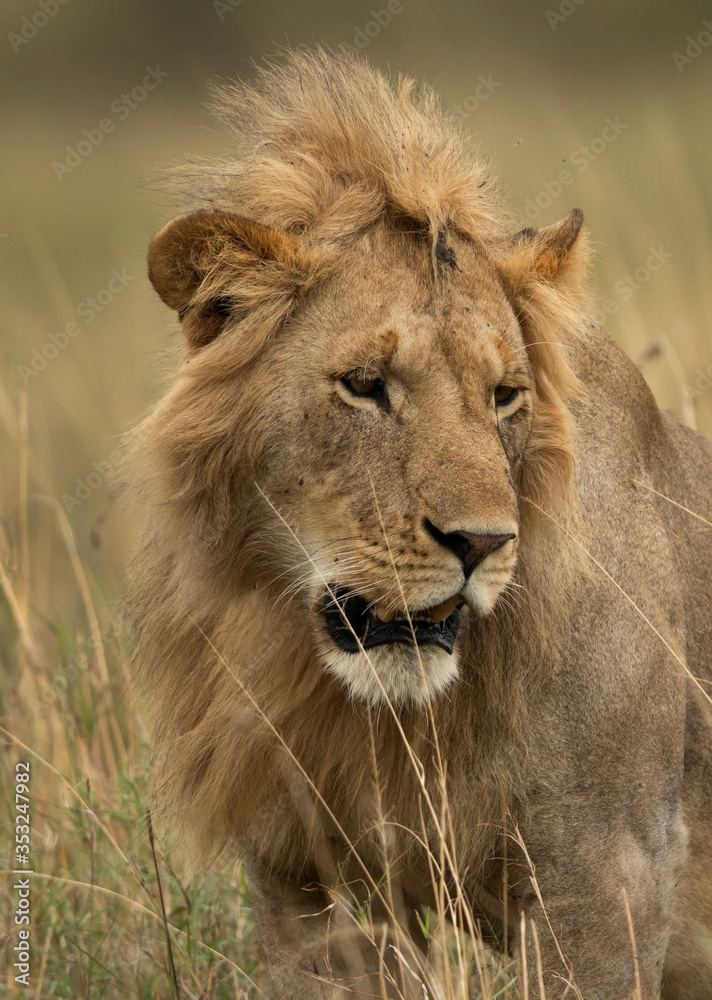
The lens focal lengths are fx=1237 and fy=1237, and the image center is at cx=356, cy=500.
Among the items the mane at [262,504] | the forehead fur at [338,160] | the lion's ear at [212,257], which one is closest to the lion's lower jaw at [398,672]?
the mane at [262,504]

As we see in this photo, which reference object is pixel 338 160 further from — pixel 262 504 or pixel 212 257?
pixel 262 504

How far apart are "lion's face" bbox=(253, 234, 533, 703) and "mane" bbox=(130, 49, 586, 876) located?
113 millimetres

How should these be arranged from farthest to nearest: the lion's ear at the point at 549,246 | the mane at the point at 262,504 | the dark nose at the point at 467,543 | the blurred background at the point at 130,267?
the blurred background at the point at 130,267 < the lion's ear at the point at 549,246 < the mane at the point at 262,504 < the dark nose at the point at 467,543

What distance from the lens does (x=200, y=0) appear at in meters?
18.3

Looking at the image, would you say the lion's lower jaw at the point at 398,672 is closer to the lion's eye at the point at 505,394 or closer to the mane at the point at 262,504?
the mane at the point at 262,504

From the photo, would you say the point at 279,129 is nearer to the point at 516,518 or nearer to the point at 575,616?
the point at 516,518

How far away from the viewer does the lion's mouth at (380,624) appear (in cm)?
275

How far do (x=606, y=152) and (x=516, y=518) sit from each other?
10273mm

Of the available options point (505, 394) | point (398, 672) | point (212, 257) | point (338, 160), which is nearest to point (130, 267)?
point (338, 160)

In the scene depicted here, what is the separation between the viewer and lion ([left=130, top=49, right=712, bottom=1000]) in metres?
2.80

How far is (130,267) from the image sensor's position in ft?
42.2

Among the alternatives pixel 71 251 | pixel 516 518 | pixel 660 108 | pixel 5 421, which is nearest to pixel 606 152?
pixel 660 108

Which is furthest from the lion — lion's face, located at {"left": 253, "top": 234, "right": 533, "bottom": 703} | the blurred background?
the blurred background

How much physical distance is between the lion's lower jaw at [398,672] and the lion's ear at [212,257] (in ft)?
2.93
